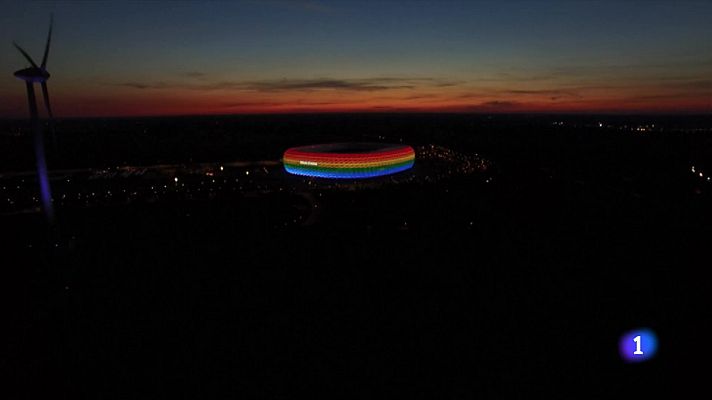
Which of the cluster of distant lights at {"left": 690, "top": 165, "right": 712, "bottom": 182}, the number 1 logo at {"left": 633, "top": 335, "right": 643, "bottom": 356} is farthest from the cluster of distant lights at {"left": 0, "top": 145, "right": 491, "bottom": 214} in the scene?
the number 1 logo at {"left": 633, "top": 335, "right": 643, "bottom": 356}

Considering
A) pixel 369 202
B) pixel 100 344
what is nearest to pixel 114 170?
pixel 369 202

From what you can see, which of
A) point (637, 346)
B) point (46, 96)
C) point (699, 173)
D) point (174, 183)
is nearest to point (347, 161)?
point (174, 183)

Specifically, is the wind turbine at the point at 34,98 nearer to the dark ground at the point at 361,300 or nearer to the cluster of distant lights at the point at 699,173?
the dark ground at the point at 361,300

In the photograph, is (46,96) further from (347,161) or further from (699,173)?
(699,173)

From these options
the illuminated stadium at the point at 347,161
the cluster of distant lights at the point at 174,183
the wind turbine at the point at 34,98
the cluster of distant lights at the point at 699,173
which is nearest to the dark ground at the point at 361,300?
the wind turbine at the point at 34,98

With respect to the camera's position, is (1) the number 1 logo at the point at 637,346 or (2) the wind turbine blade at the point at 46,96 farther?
(2) the wind turbine blade at the point at 46,96

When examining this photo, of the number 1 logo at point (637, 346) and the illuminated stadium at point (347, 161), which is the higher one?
the illuminated stadium at point (347, 161)
